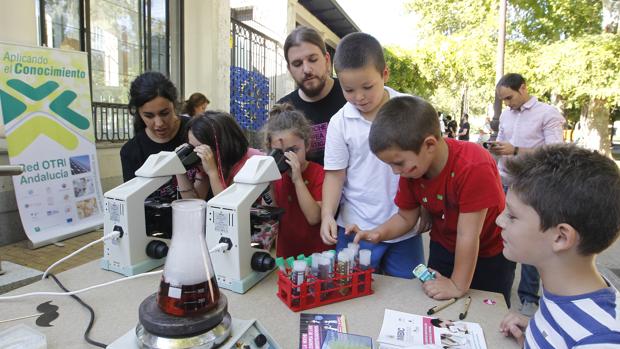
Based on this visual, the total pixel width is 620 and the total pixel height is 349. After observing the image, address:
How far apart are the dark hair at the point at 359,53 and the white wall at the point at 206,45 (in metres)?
4.13

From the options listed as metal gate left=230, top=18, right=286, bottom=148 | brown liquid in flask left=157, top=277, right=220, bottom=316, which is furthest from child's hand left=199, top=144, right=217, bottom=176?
metal gate left=230, top=18, right=286, bottom=148

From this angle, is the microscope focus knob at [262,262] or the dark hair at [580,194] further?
the microscope focus knob at [262,262]

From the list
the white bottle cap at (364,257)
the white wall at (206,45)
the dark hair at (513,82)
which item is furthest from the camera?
the white wall at (206,45)

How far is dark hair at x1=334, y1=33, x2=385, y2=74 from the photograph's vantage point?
133cm

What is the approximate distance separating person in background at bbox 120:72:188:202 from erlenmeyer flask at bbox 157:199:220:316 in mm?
1230

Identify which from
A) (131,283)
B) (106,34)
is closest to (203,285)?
(131,283)

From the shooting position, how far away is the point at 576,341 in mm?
719

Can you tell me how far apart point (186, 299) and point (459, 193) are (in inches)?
32.0

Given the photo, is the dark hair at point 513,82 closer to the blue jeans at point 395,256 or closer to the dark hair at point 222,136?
the blue jeans at point 395,256

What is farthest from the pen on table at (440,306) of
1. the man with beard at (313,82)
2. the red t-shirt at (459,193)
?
the man with beard at (313,82)

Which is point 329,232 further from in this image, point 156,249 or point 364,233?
point 156,249

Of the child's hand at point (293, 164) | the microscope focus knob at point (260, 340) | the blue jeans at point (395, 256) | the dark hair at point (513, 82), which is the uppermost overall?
the dark hair at point (513, 82)

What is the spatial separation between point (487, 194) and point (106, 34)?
416 centimetres

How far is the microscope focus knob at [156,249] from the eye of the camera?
1.24m
